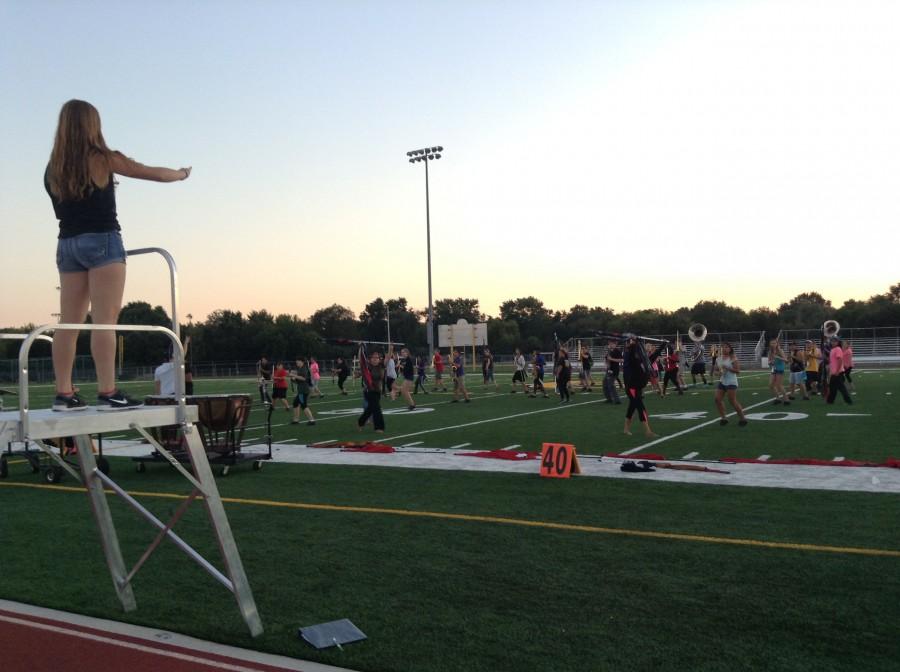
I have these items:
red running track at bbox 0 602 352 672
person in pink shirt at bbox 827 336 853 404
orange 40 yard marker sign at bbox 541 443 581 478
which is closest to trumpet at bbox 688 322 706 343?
person in pink shirt at bbox 827 336 853 404

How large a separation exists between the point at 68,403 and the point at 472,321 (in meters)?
140

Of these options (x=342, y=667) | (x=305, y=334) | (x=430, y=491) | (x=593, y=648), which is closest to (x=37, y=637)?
(x=342, y=667)

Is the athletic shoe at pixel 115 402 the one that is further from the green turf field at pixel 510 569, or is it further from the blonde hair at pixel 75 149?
the green turf field at pixel 510 569

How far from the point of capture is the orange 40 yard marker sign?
31.9 ft

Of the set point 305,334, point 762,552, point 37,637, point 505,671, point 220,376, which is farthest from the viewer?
point 305,334

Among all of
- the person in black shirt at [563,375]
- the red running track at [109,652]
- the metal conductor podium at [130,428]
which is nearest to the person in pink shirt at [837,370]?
the person in black shirt at [563,375]

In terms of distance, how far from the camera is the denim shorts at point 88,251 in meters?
3.76

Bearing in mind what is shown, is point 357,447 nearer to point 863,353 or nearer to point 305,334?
point 863,353

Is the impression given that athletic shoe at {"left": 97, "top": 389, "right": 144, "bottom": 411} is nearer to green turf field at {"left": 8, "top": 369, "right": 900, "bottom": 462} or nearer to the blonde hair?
the blonde hair

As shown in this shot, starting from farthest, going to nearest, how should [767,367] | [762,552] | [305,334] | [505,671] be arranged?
[305,334] → [767,367] → [762,552] → [505,671]

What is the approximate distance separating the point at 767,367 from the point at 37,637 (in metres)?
54.3

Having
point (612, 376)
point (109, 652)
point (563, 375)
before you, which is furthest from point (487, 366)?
point (109, 652)

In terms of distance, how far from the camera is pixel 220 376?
3051 inches

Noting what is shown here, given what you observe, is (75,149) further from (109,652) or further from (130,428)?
(109,652)
